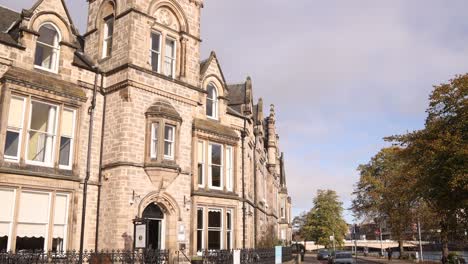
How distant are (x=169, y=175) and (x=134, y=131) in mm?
2698

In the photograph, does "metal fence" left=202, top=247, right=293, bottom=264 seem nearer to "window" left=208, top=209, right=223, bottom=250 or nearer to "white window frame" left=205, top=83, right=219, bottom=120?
"window" left=208, top=209, right=223, bottom=250

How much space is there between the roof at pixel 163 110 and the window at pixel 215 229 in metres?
6.16

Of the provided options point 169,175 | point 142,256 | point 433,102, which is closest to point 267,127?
point 433,102

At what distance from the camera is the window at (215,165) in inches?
1030

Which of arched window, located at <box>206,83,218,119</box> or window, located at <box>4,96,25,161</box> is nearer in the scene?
window, located at <box>4,96,25,161</box>

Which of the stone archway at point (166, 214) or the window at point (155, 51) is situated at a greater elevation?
the window at point (155, 51)

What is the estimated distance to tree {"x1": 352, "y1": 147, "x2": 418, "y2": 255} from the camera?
48.6 metres

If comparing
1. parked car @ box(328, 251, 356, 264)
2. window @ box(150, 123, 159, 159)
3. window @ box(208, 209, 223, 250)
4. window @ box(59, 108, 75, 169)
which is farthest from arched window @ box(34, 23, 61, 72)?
parked car @ box(328, 251, 356, 264)

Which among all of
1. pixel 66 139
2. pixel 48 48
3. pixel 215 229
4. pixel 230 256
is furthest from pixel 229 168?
pixel 48 48

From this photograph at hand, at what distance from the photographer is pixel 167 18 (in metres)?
24.2

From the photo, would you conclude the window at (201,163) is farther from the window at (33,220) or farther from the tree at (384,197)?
the tree at (384,197)

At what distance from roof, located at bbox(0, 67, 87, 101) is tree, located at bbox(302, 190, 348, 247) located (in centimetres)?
7542

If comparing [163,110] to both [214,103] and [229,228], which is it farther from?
[229,228]

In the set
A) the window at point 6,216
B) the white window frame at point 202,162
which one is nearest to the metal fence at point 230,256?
the white window frame at point 202,162
